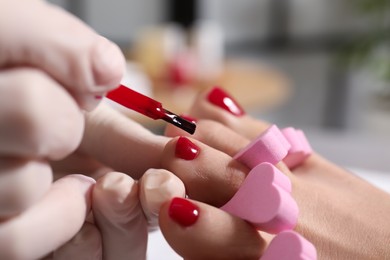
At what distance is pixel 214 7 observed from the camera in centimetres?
267

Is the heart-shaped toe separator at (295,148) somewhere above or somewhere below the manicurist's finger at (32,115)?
below

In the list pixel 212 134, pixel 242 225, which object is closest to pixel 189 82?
pixel 212 134

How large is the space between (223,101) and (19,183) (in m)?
0.33

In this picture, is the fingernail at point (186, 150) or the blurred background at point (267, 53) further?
the blurred background at point (267, 53)

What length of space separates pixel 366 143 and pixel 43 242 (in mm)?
853

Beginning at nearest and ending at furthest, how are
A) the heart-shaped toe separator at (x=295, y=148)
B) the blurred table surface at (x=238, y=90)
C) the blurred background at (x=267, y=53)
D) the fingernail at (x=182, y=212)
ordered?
the fingernail at (x=182, y=212) < the heart-shaped toe separator at (x=295, y=148) < the blurred table surface at (x=238, y=90) < the blurred background at (x=267, y=53)

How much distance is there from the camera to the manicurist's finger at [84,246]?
41 centimetres

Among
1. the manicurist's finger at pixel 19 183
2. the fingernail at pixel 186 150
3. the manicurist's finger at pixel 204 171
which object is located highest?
the manicurist's finger at pixel 19 183

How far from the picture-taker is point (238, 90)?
1.54 meters

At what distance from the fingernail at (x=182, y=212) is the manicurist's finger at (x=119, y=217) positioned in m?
0.03

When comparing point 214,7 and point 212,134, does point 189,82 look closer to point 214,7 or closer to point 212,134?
point 212,134

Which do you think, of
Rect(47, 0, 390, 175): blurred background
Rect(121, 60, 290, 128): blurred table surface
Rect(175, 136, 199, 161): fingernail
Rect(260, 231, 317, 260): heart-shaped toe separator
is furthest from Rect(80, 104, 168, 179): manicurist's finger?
Rect(47, 0, 390, 175): blurred background

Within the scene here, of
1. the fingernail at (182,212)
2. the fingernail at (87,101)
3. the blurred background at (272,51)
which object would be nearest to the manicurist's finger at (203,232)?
the fingernail at (182,212)

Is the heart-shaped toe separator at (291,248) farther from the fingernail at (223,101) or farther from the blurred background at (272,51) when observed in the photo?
the blurred background at (272,51)
